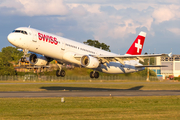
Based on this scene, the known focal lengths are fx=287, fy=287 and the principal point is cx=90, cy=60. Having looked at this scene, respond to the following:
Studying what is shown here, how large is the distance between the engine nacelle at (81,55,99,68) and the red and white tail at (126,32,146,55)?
16.0 meters

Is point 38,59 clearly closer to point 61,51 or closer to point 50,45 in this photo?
point 61,51

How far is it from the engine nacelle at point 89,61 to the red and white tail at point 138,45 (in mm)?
15999

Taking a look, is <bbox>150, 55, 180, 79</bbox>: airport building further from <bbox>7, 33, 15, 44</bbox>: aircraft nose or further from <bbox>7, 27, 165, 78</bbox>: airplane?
<bbox>7, 33, 15, 44</bbox>: aircraft nose

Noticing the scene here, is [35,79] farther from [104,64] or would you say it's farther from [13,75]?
[104,64]

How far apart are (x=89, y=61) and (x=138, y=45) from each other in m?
20.3

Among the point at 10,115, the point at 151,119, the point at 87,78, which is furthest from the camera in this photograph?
the point at 87,78

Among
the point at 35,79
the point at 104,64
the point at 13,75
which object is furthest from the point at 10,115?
the point at 13,75

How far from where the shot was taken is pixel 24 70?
121875 millimetres

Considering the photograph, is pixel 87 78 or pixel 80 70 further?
pixel 87 78

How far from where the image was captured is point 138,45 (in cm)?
6444

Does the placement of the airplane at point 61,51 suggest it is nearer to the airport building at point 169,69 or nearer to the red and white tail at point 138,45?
the red and white tail at point 138,45

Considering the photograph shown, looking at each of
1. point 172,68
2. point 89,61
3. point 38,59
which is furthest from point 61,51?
point 172,68

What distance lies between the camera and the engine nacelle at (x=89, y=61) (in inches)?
1879

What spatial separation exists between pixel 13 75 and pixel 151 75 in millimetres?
57358
